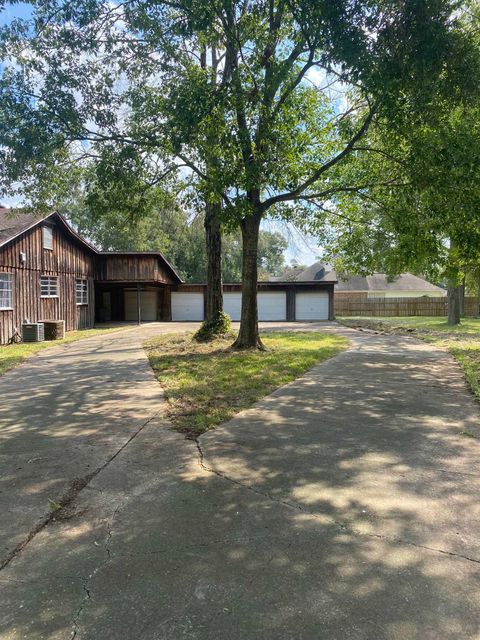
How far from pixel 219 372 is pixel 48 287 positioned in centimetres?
1292

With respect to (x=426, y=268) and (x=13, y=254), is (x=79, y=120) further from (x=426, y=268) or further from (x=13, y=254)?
(x=426, y=268)

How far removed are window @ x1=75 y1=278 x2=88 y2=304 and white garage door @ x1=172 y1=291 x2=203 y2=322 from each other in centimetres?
891

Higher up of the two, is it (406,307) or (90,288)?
(90,288)

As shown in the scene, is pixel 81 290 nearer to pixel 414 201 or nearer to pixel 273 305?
pixel 273 305

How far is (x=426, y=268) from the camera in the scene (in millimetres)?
13562

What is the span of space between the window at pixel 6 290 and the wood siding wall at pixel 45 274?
16cm

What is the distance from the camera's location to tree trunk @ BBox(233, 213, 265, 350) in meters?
12.1

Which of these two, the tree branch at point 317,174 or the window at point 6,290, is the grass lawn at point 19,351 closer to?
the window at point 6,290

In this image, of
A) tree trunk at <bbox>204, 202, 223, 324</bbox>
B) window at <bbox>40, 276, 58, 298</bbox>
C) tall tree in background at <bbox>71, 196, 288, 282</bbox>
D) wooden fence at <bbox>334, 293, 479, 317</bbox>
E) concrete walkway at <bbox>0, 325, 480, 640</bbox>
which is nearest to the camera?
concrete walkway at <bbox>0, 325, 480, 640</bbox>

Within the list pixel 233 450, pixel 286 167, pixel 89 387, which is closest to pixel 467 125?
pixel 286 167

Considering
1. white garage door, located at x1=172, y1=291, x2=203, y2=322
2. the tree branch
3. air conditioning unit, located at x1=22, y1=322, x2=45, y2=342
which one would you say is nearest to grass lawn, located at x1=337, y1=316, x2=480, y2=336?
white garage door, located at x1=172, y1=291, x2=203, y2=322

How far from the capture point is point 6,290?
1622 centimetres

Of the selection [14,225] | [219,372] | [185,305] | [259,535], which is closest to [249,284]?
[219,372]

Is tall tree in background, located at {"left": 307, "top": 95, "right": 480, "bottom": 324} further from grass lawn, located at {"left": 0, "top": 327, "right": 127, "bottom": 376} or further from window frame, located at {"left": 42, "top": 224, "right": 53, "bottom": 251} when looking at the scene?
window frame, located at {"left": 42, "top": 224, "right": 53, "bottom": 251}
